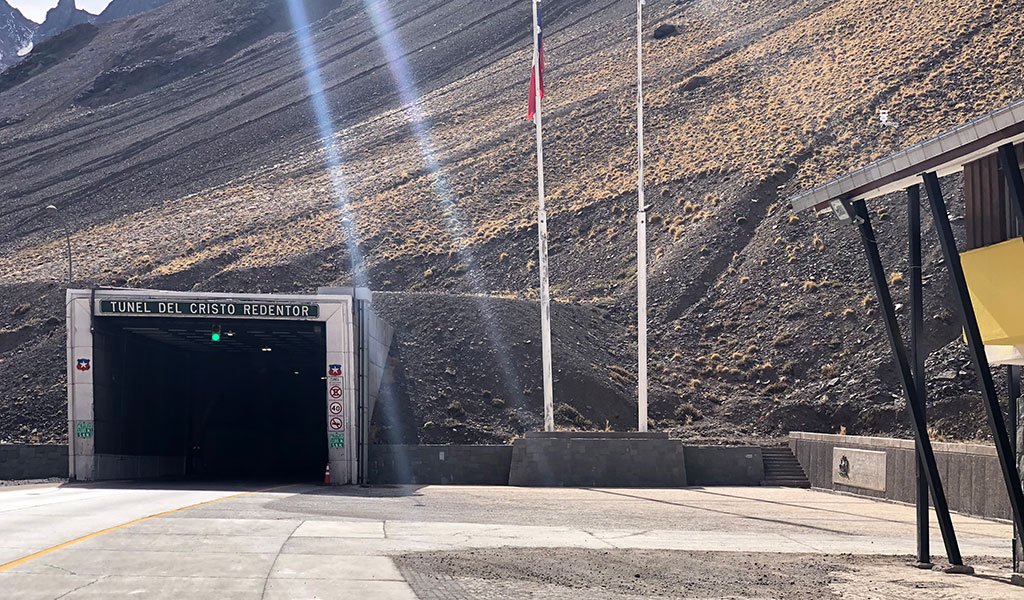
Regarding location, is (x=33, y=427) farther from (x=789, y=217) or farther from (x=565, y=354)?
(x=789, y=217)

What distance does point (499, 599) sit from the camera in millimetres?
10977

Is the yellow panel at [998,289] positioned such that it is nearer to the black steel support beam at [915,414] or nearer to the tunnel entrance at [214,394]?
the black steel support beam at [915,414]

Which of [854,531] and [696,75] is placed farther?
[696,75]

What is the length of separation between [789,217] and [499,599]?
4977cm

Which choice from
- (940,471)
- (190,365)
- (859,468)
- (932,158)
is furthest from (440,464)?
(932,158)

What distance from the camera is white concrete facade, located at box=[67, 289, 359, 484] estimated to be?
32219 mm

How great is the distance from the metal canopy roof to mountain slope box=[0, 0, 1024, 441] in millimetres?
24469

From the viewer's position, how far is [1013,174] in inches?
483

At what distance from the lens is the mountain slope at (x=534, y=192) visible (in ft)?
148

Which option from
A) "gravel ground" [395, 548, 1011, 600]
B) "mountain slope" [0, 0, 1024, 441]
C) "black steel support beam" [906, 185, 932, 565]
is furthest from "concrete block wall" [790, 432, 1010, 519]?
"black steel support beam" [906, 185, 932, 565]

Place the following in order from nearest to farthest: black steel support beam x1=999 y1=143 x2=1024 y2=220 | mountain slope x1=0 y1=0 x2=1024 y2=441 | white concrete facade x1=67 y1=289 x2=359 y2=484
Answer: black steel support beam x1=999 y1=143 x2=1024 y2=220 < white concrete facade x1=67 y1=289 x2=359 y2=484 < mountain slope x1=0 y1=0 x2=1024 y2=441

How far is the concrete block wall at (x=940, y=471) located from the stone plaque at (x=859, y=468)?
140 millimetres

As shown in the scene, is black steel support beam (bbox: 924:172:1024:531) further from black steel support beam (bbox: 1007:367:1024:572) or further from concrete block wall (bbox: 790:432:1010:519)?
concrete block wall (bbox: 790:432:1010:519)

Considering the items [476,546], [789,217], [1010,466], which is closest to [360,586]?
[476,546]
